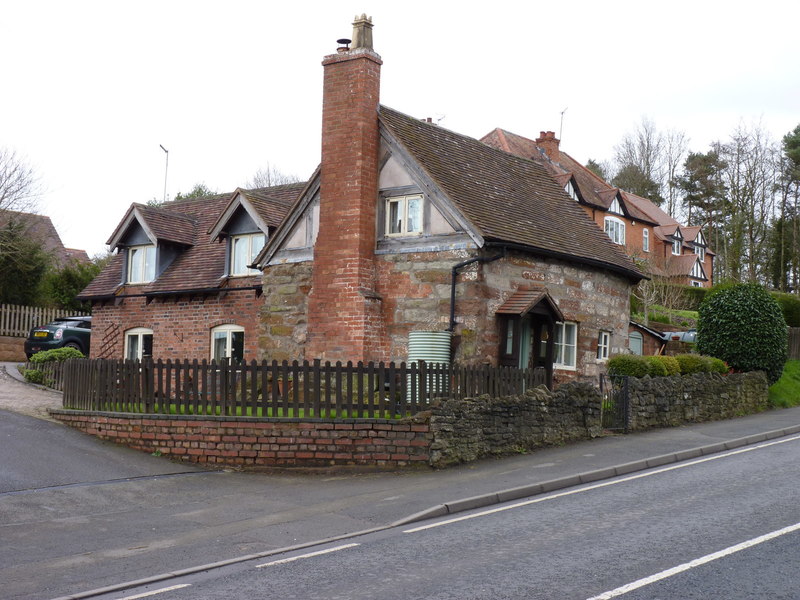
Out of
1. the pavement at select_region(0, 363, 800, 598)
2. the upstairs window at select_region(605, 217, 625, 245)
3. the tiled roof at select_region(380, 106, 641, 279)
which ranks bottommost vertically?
the pavement at select_region(0, 363, 800, 598)

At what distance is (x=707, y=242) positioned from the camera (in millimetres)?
69188

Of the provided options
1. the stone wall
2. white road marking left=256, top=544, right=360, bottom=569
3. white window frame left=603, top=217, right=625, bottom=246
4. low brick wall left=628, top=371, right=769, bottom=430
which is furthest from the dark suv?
white window frame left=603, top=217, right=625, bottom=246

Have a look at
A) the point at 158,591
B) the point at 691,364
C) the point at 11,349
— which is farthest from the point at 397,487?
the point at 11,349

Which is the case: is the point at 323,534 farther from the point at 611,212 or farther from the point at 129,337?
the point at 611,212

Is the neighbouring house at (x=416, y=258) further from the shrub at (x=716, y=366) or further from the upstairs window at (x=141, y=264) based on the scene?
the upstairs window at (x=141, y=264)

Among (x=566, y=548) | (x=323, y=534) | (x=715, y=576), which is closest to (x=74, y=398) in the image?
(x=323, y=534)

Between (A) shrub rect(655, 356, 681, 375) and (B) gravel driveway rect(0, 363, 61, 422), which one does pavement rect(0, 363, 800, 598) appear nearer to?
(B) gravel driveway rect(0, 363, 61, 422)

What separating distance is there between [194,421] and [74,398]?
140 inches

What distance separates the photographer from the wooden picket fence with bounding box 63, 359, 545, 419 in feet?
44.9

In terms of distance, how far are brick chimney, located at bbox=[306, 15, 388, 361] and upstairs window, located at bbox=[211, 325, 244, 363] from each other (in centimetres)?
578

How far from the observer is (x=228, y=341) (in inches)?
933

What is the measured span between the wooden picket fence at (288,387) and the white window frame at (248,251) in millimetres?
8091

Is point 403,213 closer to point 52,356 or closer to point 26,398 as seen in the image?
point 26,398

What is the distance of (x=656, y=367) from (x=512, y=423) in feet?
22.8
